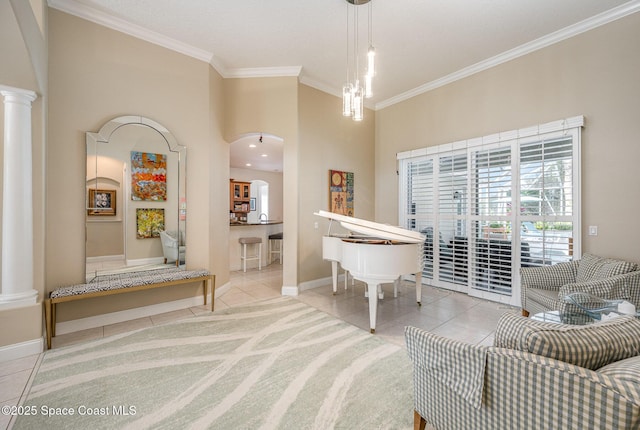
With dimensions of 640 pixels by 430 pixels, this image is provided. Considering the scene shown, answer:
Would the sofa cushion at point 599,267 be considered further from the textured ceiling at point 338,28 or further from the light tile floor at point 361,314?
the textured ceiling at point 338,28

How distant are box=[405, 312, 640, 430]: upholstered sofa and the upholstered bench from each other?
3.06 meters

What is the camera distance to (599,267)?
2.76m

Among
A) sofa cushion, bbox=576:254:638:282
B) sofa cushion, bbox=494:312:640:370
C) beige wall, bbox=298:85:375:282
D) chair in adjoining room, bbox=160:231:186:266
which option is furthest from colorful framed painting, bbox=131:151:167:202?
sofa cushion, bbox=576:254:638:282

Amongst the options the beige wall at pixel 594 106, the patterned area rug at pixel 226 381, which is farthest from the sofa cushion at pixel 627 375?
the beige wall at pixel 594 106

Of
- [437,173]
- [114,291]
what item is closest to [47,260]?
[114,291]

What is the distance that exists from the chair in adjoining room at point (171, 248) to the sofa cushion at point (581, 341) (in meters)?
3.67

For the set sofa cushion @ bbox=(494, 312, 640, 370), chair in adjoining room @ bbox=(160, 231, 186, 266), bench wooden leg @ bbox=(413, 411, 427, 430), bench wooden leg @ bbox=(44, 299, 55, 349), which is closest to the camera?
sofa cushion @ bbox=(494, 312, 640, 370)

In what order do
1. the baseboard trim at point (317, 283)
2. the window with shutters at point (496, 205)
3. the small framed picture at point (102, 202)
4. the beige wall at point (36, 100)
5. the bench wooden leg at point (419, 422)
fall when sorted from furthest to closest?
the baseboard trim at point (317, 283)
the window with shutters at point (496, 205)
the small framed picture at point (102, 202)
the beige wall at point (36, 100)
the bench wooden leg at point (419, 422)

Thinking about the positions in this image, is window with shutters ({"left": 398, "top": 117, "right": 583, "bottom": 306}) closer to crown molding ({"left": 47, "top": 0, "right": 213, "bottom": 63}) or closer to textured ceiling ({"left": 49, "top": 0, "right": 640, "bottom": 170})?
textured ceiling ({"left": 49, "top": 0, "right": 640, "bottom": 170})

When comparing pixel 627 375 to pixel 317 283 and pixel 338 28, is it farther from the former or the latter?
pixel 317 283

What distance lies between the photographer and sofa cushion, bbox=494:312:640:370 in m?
1.06

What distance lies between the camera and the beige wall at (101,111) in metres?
2.90

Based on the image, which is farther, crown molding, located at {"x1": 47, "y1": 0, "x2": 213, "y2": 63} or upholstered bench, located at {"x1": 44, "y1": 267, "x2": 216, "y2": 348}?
crown molding, located at {"x1": 47, "y1": 0, "x2": 213, "y2": 63}

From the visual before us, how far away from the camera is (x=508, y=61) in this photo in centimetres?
385
